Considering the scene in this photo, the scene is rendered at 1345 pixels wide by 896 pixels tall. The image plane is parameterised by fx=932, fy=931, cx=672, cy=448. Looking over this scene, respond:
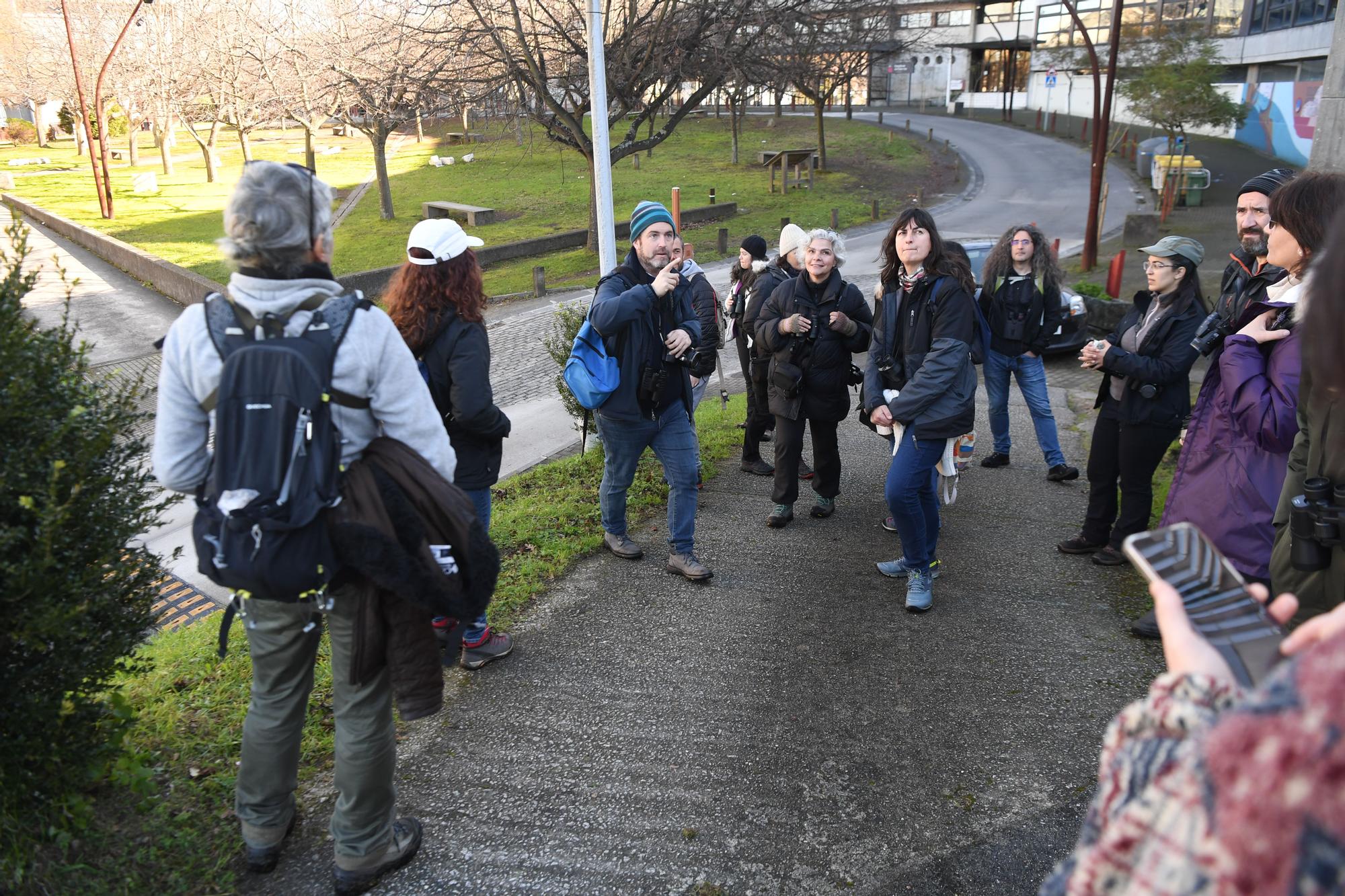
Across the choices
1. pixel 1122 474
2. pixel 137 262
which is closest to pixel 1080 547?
pixel 1122 474

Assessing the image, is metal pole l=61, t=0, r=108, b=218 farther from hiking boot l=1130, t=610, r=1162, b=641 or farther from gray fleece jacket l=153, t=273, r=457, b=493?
hiking boot l=1130, t=610, r=1162, b=641

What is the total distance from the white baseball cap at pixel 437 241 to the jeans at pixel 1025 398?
12.6 feet

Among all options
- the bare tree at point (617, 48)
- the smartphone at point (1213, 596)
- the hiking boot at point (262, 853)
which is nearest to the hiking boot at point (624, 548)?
the hiking boot at point (262, 853)

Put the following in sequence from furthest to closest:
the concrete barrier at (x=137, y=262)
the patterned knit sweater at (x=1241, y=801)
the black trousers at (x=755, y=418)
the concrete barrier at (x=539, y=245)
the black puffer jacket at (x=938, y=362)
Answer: the concrete barrier at (x=539, y=245), the concrete barrier at (x=137, y=262), the black trousers at (x=755, y=418), the black puffer jacket at (x=938, y=362), the patterned knit sweater at (x=1241, y=801)

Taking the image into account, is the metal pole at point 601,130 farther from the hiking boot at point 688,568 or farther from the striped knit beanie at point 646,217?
the hiking boot at point 688,568

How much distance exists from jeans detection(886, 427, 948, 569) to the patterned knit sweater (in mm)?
3263

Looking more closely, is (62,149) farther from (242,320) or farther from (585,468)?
(242,320)

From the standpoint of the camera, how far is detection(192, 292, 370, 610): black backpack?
234 cm

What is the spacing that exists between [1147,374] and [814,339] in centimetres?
A: 170

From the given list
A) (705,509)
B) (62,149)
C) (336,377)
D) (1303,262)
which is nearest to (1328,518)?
(1303,262)

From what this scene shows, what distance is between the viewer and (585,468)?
6840 mm

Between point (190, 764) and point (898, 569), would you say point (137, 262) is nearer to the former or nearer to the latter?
point (190, 764)

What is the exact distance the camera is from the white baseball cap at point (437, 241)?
12.1 ft

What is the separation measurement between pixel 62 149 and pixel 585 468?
181 feet
